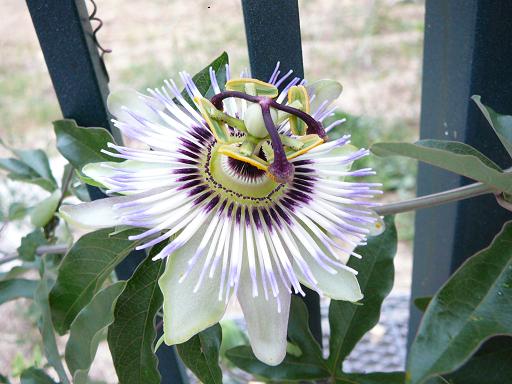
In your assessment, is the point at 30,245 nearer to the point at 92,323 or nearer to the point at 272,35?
the point at 92,323

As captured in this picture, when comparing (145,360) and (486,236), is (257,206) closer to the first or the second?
(145,360)

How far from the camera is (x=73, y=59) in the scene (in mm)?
791

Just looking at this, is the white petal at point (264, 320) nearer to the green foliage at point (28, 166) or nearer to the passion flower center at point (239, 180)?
the passion flower center at point (239, 180)

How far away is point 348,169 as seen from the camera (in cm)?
67

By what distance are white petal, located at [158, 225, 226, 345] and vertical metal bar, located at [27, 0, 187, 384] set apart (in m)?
0.31

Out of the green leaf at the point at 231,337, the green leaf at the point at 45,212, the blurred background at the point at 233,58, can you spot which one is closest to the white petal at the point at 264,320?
the green leaf at the point at 45,212

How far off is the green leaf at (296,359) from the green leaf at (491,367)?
192 millimetres

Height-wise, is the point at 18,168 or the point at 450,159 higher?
the point at 450,159

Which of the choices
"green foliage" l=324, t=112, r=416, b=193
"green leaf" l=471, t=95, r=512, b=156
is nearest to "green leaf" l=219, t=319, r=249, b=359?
"green leaf" l=471, t=95, r=512, b=156

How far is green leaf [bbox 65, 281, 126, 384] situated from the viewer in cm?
70

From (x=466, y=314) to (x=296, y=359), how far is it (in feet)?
1.09

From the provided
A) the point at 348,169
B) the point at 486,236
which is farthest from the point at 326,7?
the point at 348,169

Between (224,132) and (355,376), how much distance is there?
445mm

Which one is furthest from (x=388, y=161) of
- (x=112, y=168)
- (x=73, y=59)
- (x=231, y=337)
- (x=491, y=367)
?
(x=112, y=168)
